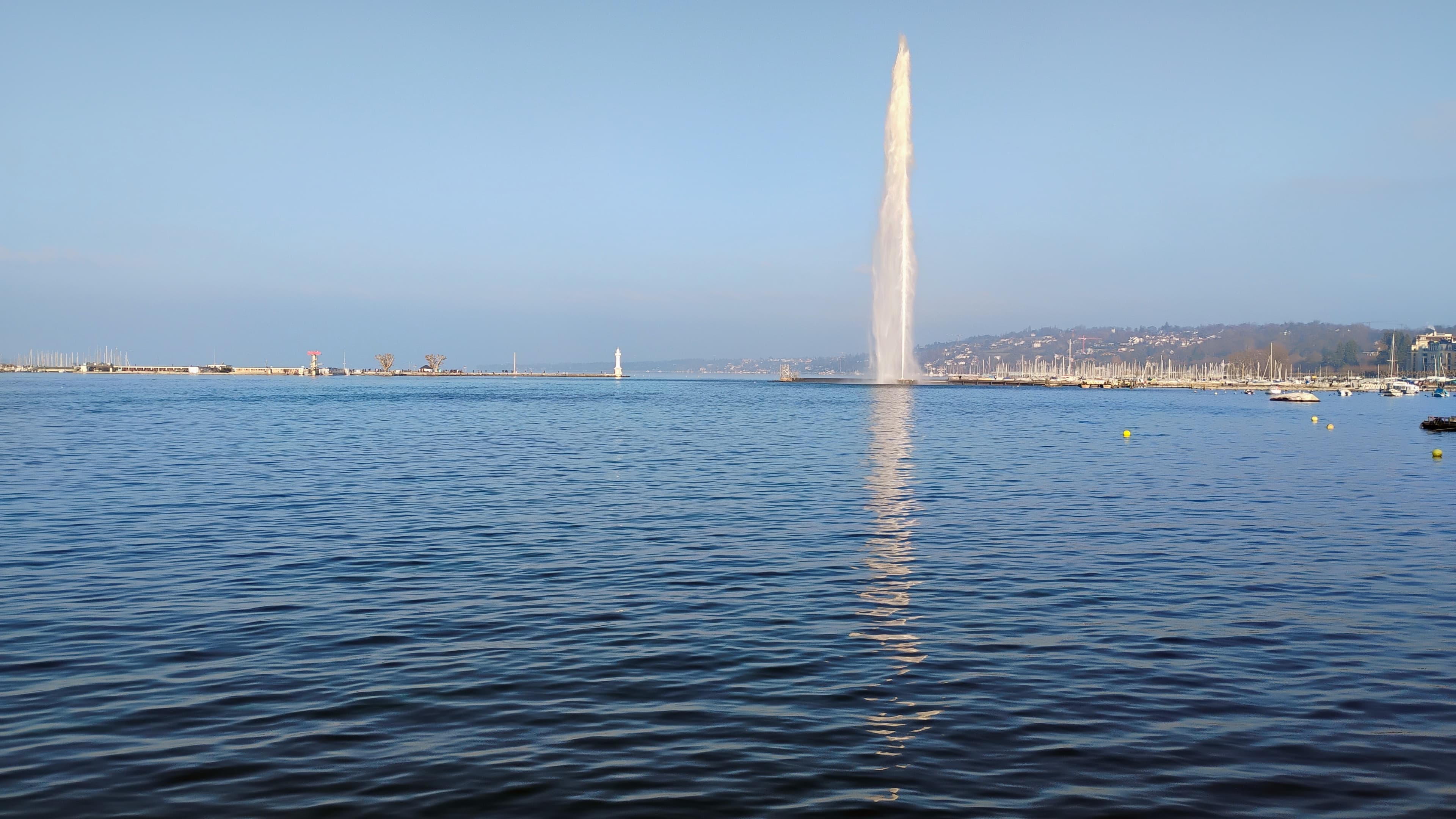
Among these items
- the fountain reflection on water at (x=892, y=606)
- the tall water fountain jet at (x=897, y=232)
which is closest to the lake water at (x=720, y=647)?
the fountain reflection on water at (x=892, y=606)

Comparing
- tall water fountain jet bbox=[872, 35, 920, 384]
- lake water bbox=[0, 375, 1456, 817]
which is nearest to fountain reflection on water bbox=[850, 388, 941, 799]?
lake water bbox=[0, 375, 1456, 817]

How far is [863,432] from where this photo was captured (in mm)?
60156

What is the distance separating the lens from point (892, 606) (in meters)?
15.4

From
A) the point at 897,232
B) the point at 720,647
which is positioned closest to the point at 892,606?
the point at 720,647

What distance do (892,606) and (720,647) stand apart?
12.1 feet

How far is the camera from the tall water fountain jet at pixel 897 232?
135625 millimetres

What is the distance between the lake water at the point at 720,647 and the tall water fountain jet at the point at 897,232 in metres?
112

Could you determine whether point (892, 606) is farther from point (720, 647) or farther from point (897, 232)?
point (897, 232)

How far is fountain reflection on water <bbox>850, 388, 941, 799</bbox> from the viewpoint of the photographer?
9961mm

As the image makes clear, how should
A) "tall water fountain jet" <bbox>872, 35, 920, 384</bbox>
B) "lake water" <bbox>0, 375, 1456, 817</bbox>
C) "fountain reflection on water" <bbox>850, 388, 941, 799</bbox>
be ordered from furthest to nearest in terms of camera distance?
"tall water fountain jet" <bbox>872, 35, 920, 384</bbox> < "fountain reflection on water" <bbox>850, 388, 941, 799</bbox> < "lake water" <bbox>0, 375, 1456, 817</bbox>

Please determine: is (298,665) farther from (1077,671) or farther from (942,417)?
(942,417)

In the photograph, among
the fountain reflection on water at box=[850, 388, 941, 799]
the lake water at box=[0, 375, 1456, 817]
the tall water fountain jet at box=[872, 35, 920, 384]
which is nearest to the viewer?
the lake water at box=[0, 375, 1456, 817]

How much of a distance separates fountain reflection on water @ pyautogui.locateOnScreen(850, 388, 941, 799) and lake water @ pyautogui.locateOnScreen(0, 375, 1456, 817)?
0.24ft

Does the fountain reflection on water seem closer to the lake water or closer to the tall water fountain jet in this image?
the lake water
